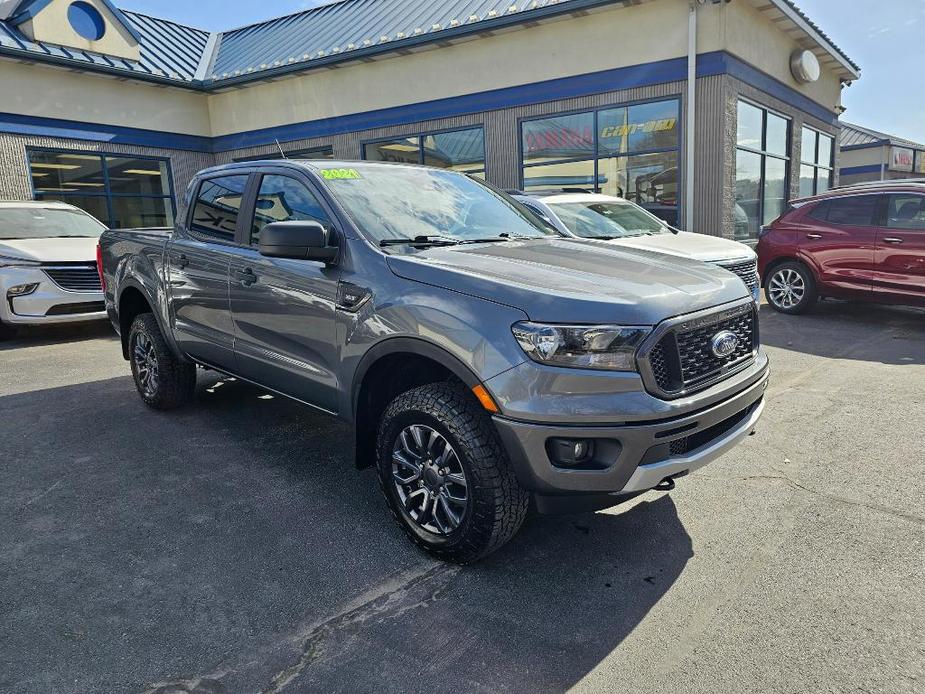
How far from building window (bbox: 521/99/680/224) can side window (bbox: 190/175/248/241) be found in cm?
885

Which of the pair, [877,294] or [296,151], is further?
[296,151]

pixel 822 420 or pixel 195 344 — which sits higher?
pixel 195 344

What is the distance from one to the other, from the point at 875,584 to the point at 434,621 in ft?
6.01

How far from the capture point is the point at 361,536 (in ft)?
11.1

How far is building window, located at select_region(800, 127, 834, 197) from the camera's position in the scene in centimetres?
1667

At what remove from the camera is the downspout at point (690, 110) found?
11430 mm

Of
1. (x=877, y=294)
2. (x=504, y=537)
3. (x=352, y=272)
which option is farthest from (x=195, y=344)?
(x=877, y=294)

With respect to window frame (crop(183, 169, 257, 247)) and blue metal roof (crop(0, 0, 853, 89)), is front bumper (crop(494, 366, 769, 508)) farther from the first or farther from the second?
blue metal roof (crop(0, 0, 853, 89))

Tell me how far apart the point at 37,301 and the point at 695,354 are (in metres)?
8.12

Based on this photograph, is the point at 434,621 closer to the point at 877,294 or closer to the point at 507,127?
the point at 877,294

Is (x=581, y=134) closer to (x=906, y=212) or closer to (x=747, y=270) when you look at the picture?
(x=906, y=212)

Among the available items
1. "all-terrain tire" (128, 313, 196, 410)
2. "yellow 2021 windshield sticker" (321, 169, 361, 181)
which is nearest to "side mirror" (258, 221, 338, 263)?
"yellow 2021 windshield sticker" (321, 169, 361, 181)

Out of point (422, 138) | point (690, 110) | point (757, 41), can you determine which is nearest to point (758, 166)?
point (757, 41)

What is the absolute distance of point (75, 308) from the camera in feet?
27.6
